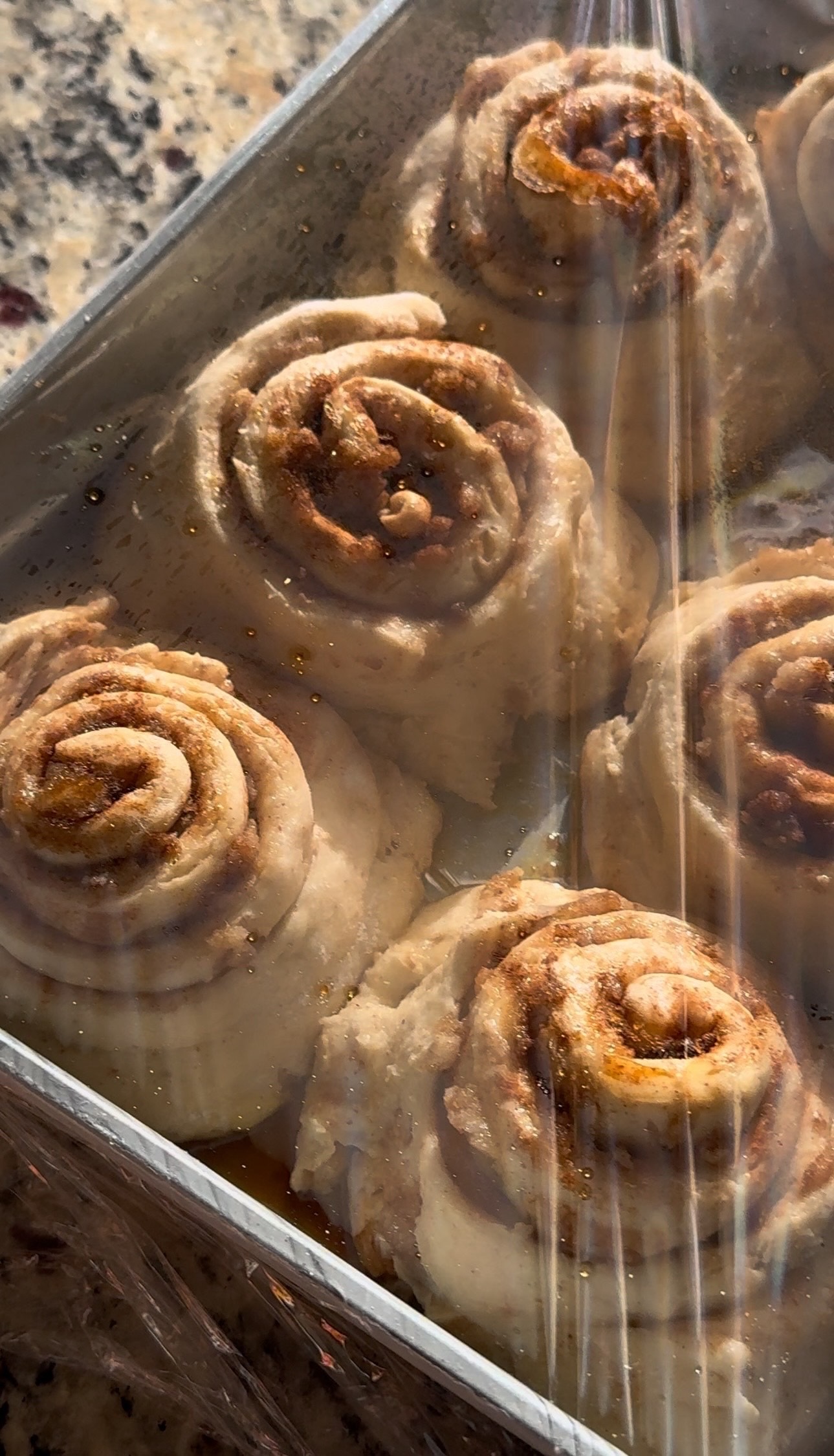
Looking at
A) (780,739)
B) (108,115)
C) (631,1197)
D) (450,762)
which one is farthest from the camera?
(108,115)

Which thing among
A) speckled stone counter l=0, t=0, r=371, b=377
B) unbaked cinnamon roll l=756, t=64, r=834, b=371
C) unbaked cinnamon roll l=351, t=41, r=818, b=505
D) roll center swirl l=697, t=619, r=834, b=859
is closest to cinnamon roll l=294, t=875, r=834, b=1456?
roll center swirl l=697, t=619, r=834, b=859

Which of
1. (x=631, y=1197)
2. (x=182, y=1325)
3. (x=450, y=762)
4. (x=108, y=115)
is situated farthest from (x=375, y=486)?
(x=108, y=115)

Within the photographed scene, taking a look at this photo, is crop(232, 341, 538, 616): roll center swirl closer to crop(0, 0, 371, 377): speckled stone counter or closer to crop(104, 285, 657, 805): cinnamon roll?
crop(104, 285, 657, 805): cinnamon roll

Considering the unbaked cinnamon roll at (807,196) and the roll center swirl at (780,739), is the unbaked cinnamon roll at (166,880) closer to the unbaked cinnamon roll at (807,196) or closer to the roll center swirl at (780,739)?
the roll center swirl at (780,739)

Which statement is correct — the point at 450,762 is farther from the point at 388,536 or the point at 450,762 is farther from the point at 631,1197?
the point at 631,1197

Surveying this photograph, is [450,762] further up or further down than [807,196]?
further down

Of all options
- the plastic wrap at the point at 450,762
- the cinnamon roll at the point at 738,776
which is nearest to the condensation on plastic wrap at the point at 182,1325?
the plastic wrap at the point at 450,762
